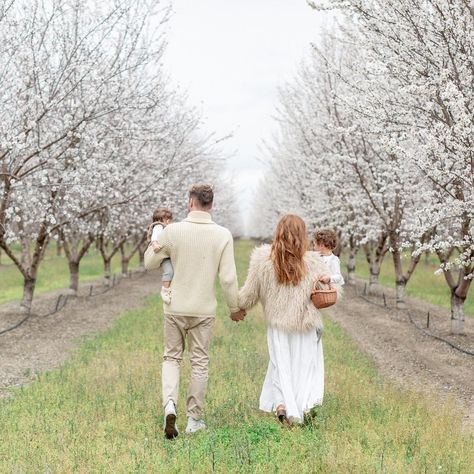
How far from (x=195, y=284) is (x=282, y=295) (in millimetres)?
960

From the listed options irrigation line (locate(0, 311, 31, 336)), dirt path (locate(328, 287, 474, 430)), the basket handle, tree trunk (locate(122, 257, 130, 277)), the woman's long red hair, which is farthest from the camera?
tree trunk (locate(122, 257, 130, 277))

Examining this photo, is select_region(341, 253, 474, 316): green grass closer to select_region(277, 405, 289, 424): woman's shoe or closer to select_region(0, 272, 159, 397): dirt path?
select_region(0, 272, 159, 397): dirt path

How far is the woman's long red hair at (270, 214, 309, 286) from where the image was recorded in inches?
253

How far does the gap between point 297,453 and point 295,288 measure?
174cm

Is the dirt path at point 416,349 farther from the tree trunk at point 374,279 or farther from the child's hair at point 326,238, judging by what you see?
the tree trunk at point 374,279

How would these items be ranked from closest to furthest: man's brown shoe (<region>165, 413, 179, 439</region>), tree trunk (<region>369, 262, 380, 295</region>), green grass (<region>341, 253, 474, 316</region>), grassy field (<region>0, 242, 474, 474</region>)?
grassy field (<region>0, 242, 474, 474</region>) < man's brown shoe (<region>165, 413, 179, 439</region>) < green grass (<region>341, 253, 474, 316</region>) < tree trunk (<region>369, 262, 380, 295</region>)

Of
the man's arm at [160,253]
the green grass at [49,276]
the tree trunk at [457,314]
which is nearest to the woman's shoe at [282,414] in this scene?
the man's arm at [160,253]

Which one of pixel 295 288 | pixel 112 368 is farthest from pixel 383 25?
pixel 112 368

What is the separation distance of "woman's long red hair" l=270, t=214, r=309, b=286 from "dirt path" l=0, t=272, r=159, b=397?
4659mm

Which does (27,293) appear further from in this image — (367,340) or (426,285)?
(426,285)

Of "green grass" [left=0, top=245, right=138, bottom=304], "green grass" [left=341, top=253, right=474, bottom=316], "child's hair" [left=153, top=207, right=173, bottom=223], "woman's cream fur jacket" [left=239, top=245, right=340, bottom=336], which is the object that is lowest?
"green grass" [left=0, top=245, right=138, bottom=304]

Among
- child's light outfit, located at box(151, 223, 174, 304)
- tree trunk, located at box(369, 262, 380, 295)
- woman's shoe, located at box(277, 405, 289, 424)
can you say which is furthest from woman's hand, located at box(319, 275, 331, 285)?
tree trunk, located at box(369, 262, 380, 295)

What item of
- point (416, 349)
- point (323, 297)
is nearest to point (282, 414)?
point (323, 297)

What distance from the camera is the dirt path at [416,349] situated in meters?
9.52
